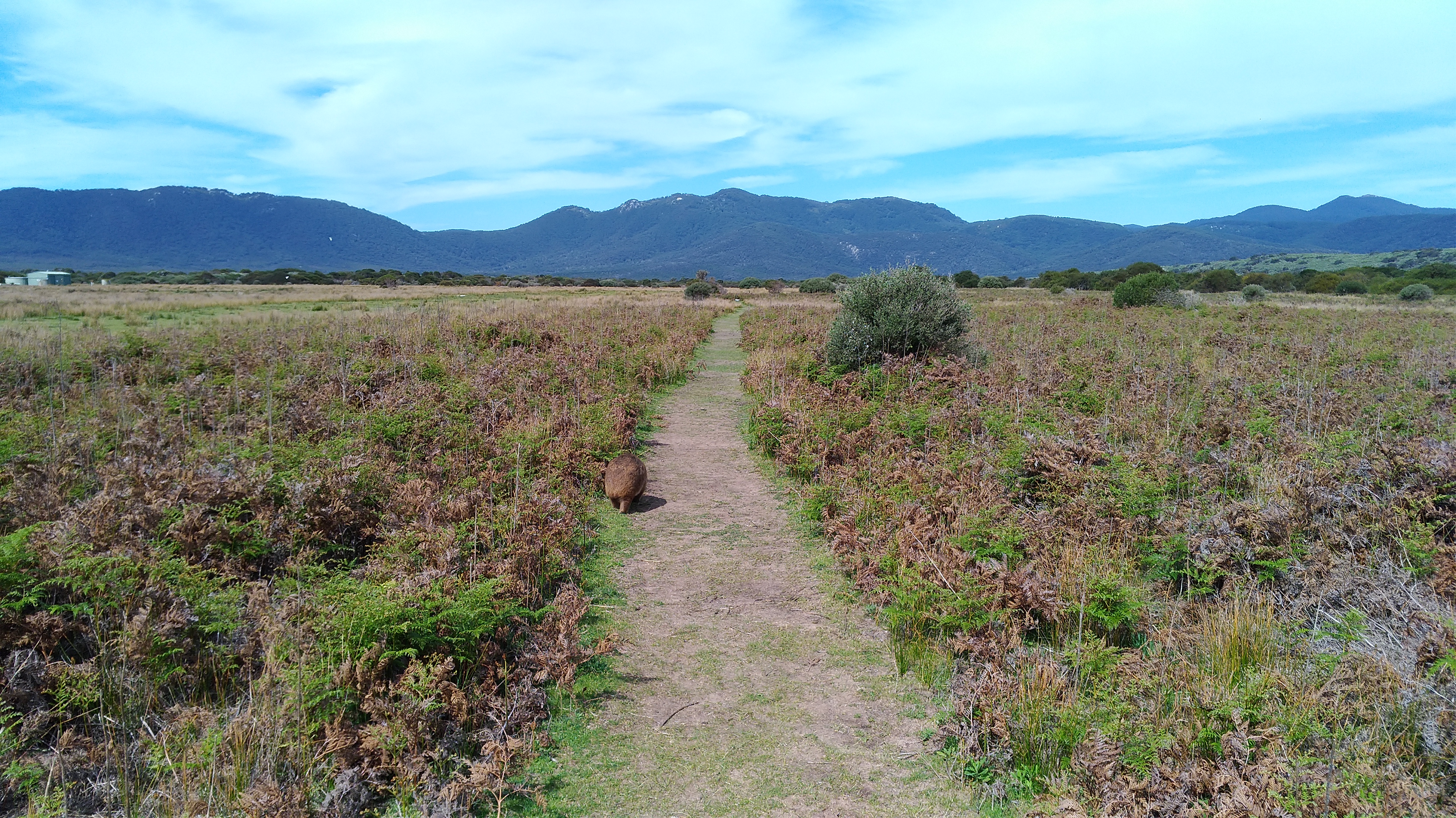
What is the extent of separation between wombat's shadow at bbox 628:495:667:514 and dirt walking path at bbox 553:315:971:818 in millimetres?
611

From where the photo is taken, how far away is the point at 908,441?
841 centimetres

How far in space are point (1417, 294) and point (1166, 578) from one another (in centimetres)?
4276

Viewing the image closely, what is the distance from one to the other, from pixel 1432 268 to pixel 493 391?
71815 millimetres

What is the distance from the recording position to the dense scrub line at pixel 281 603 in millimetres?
3252

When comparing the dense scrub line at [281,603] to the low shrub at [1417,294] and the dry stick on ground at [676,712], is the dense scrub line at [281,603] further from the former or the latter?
the low shrub at [1417,294]

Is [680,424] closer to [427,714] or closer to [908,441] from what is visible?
[908,441]

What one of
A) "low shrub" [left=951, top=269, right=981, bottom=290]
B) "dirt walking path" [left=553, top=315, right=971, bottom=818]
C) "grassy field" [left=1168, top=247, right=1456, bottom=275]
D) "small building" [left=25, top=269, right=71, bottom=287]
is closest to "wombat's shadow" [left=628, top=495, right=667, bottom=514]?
"dirt walking path" [left=553, top=315, right=971, bottom=818]

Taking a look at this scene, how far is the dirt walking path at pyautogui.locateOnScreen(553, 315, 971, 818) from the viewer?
3438 millimetres

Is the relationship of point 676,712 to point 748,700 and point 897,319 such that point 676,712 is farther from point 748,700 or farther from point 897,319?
point 897,319

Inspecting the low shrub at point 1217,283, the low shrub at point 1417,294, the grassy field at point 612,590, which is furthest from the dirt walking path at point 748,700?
the low shrub at point 1217,283

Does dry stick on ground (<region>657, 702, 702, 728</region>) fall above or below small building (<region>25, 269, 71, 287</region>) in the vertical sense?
below

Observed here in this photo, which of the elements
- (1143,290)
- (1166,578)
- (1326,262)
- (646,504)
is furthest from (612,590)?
(1326,262)

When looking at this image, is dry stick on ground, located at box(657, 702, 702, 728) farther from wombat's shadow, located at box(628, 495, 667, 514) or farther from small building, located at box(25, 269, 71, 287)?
small building, located at box(25, 269, 71, 287)

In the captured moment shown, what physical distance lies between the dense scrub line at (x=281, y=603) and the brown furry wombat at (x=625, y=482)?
11.8 inches
